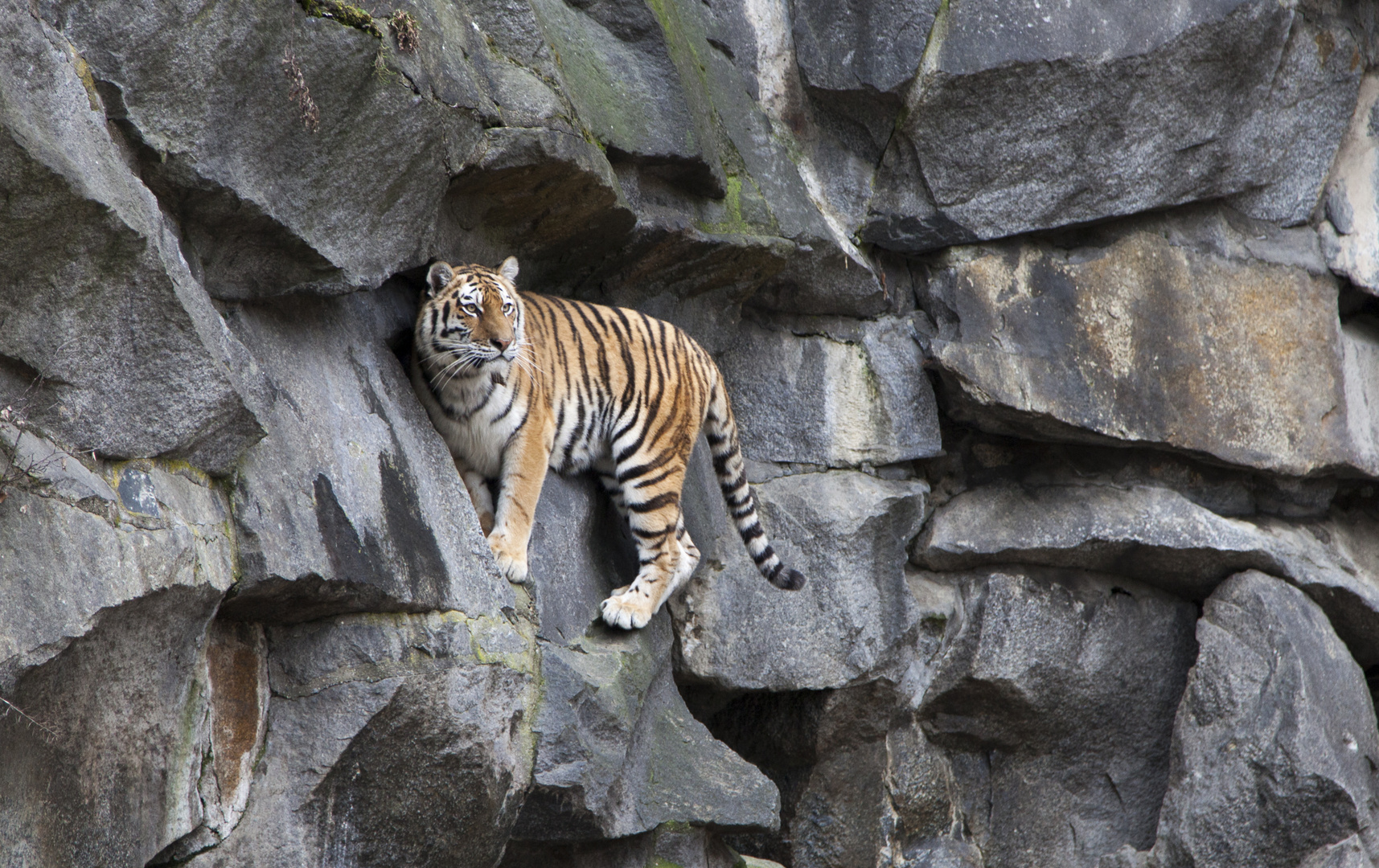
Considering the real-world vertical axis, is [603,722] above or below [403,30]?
below

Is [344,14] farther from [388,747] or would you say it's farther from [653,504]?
[653,504]

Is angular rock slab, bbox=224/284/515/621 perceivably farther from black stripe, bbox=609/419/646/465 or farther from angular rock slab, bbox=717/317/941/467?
angular rock slab, bbox=717/317/941/467

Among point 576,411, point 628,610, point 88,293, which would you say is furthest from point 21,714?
point 576,411

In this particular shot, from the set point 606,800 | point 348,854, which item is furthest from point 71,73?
point 606,800

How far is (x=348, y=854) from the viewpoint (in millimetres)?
4059

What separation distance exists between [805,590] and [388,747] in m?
2.65

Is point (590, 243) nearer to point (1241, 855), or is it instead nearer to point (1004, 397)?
point (1004, 397)

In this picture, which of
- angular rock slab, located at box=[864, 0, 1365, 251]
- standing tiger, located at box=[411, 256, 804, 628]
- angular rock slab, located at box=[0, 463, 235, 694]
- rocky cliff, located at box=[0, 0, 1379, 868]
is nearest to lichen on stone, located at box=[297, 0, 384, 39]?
rocky cliff, located at box=[0, 0, 1379, 868]

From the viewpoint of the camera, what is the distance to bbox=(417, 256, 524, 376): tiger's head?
15.8 feet

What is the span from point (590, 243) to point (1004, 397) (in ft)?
7.46

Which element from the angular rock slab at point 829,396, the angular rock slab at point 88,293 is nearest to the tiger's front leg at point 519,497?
the angular rock slab at point 88,293

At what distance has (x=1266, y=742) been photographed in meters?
6.18

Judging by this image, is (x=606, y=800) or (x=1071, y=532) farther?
(x=1071, y=532)

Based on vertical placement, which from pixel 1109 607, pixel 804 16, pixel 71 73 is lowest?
pixel 1109 607
